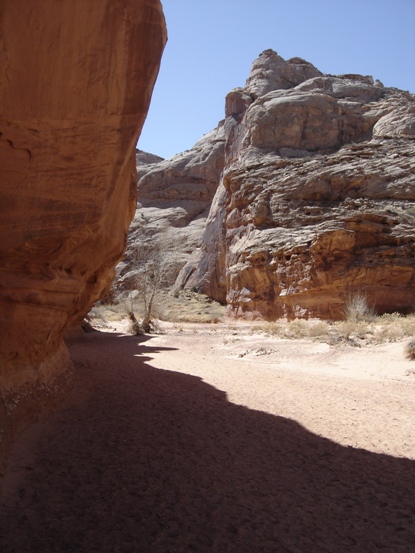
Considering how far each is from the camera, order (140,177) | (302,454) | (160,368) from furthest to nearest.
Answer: (140,177)
(160,368)
(302,454)

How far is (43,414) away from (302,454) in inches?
116

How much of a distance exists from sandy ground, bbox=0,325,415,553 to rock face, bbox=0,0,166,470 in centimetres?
69

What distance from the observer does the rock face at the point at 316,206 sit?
2308 cm

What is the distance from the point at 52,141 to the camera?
4.09 m

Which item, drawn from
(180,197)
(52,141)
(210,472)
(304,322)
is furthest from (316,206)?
(180,197)

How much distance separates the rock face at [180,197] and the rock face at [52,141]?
131ft

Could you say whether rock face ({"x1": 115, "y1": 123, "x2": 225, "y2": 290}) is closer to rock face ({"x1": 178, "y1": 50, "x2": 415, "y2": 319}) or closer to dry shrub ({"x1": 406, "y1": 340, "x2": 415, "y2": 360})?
rock face ({"x1": 178, "y1": 50, "x2": 415, "y2": 319})

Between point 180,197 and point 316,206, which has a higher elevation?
point 180,197

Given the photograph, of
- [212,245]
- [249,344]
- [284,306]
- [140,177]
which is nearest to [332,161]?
A: [284,306]

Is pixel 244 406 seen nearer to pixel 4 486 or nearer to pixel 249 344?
pixel 4 486

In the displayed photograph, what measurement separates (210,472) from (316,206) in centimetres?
2383

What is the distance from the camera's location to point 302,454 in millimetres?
4645

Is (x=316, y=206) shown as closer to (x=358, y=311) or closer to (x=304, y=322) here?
(x=304, y=322)

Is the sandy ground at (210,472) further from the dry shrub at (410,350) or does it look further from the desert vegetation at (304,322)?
the desert vegetation at (304,322)
